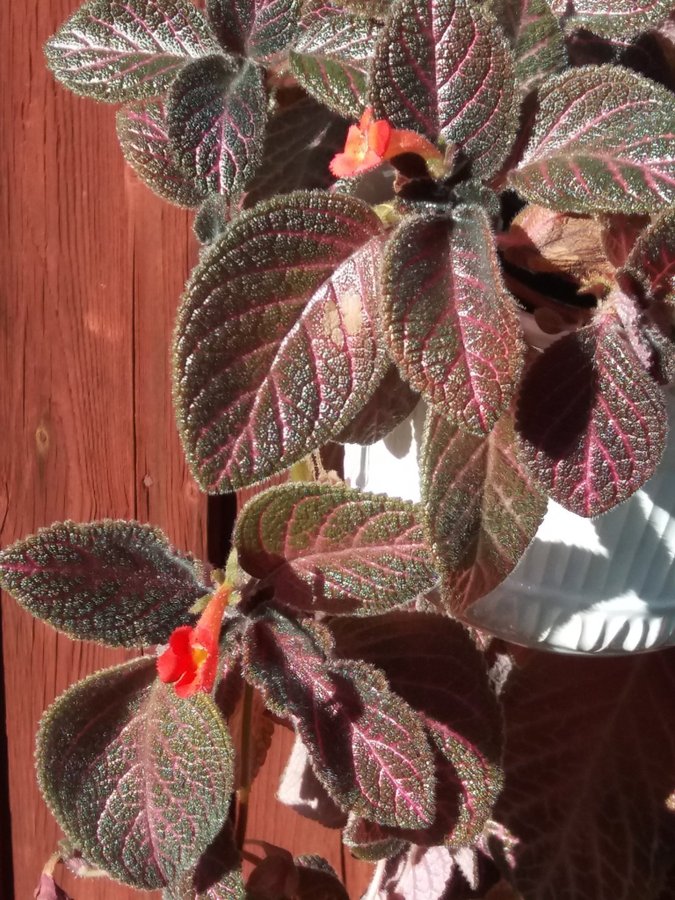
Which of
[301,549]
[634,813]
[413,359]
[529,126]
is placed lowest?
[634,813]

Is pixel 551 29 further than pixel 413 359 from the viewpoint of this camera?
Yes

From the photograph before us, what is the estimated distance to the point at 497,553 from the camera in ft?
1.28

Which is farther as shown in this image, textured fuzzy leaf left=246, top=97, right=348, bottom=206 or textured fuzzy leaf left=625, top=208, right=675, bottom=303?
textured fuzzy leaf left=246, top=97, right=348, bottom=206

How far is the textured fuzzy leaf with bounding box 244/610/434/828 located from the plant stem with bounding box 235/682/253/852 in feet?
0.32

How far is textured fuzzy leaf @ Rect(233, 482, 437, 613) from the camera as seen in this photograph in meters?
0.42

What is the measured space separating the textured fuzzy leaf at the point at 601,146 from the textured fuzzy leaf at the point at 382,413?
0.37ft

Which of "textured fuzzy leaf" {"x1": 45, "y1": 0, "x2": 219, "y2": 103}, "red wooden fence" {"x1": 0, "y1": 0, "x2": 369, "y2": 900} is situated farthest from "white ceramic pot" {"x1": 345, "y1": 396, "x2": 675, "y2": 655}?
"red wooden fence" {"x1": 0, "y1": 0, "x2": 369, "y2": 900}

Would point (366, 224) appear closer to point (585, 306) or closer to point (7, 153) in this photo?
point (585, 306)

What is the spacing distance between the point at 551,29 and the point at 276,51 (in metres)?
0.15

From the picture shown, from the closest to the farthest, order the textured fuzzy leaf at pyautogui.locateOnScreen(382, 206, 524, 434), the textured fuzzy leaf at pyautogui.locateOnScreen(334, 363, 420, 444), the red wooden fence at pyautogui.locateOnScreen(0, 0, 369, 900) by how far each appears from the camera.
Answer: the textured fuzzy leaf at pyautogui.locateOnScreen(382, 206, 524, 434) < the textured fuzzy leaf at pyautogui.locateOnScreen(334, 363, 420, 444) < the red wooden fence at pyautogui.locateOnScreen(0, 0, 369, 900)

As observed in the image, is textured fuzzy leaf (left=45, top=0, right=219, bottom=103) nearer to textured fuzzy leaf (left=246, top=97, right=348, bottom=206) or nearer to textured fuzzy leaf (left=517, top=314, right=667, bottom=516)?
textured fuzzy leaf (left=246, top=97, right=348, bottom=206)

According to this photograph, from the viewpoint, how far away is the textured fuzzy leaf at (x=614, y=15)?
44 centimetres

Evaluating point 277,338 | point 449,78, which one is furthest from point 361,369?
point 449,78

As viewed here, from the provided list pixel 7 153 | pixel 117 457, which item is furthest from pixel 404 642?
pixel 7 153
